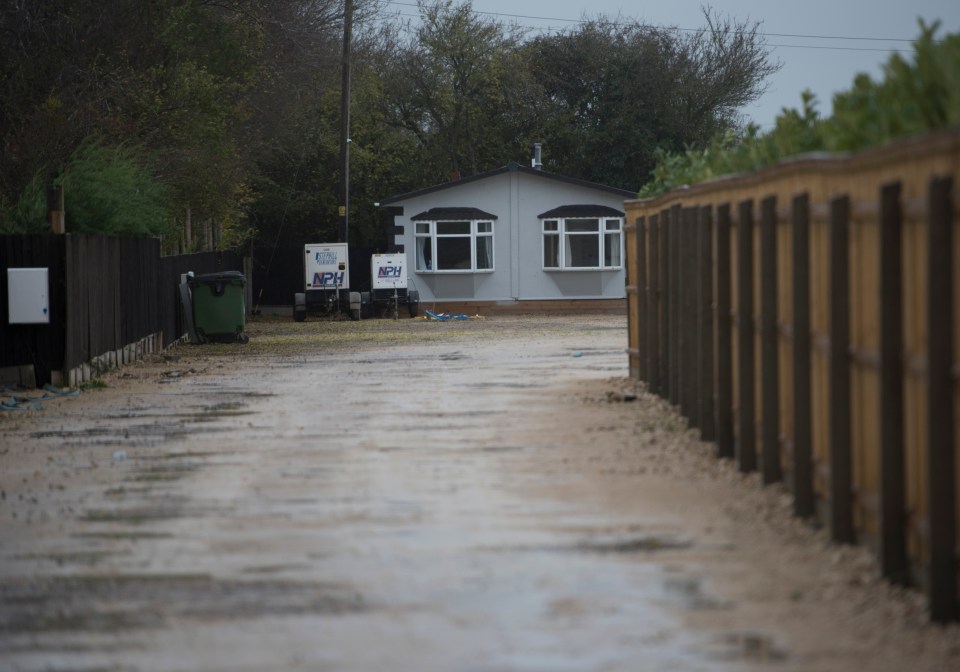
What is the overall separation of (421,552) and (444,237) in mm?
37580

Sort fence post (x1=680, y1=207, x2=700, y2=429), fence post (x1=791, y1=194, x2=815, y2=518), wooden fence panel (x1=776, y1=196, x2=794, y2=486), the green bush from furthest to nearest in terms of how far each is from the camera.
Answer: the green bush, fence post (x1=680, y1=207, x2=700, y2=429), wooden fence panel (x1=776, y1=196, x2=794, y2=486), fence post (x1=791, y1=194, x2=815, y2=518)

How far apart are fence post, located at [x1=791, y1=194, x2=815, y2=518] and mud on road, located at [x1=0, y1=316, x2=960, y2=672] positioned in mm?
229

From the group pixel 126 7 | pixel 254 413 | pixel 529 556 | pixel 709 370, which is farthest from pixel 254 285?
pixel 529 556

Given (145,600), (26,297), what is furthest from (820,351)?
(26,297)

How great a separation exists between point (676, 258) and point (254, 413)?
14.1 feet

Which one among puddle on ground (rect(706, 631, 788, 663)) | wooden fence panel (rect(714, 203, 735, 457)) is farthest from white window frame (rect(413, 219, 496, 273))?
puddle on ground (rect(706, 631, 788, 663))

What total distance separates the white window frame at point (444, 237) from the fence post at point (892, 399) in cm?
3822

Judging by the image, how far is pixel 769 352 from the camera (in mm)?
9133

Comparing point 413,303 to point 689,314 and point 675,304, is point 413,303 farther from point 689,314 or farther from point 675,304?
point 689,314

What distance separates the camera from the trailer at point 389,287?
40844mm

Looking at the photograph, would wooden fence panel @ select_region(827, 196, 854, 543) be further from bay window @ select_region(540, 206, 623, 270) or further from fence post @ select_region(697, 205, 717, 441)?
bay window @ select_region(540, 206, 623, 270)

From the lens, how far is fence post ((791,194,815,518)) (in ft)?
26.9

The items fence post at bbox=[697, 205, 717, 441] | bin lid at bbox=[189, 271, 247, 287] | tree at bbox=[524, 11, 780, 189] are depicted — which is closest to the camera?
fence post at bbox=[697, 205, 717, 441]

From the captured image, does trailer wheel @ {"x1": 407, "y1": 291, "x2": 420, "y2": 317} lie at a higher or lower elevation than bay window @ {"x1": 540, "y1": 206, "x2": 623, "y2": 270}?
lower
